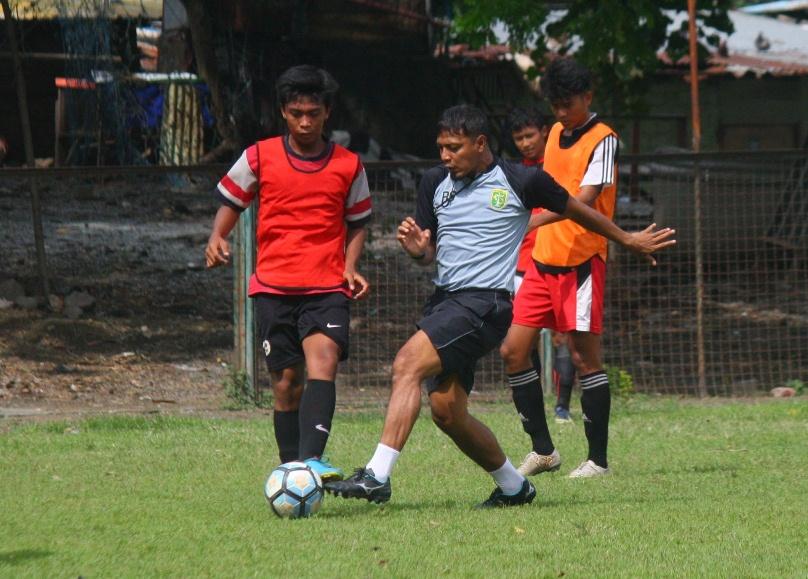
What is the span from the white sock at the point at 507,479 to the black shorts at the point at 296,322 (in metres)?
0.91

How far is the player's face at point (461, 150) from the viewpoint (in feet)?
20.3

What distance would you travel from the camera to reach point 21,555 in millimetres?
5117

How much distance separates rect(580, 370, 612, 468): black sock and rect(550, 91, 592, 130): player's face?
134 centimetres

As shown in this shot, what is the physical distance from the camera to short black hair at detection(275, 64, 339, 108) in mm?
6496

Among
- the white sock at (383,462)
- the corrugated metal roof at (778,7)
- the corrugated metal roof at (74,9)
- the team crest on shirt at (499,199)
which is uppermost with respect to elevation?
the corrugated metal roof at (778,7)

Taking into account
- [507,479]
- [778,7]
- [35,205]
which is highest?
[778,7]

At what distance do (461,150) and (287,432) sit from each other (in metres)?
1.60

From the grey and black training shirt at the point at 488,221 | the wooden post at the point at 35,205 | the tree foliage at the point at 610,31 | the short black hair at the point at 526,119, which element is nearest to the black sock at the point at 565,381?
the short black hair at the point at 526,119

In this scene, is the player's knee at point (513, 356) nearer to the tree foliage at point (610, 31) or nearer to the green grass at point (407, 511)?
the green grass at point (407, 511)

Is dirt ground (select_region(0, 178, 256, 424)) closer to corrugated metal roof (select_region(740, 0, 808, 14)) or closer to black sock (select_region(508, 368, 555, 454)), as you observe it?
black sock (select_region(508, 368, 555, 454))

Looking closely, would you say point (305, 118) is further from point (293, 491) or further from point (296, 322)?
point (293, 491)

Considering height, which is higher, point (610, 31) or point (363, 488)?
point (610, 31)

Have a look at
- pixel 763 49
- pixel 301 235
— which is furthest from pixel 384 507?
pixel 763 49

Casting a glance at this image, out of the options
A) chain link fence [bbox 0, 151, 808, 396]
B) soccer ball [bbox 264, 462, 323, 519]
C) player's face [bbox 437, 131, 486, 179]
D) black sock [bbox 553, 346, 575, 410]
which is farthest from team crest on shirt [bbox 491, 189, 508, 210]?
chain link fence [bbox 0, 151, 808, 396]
